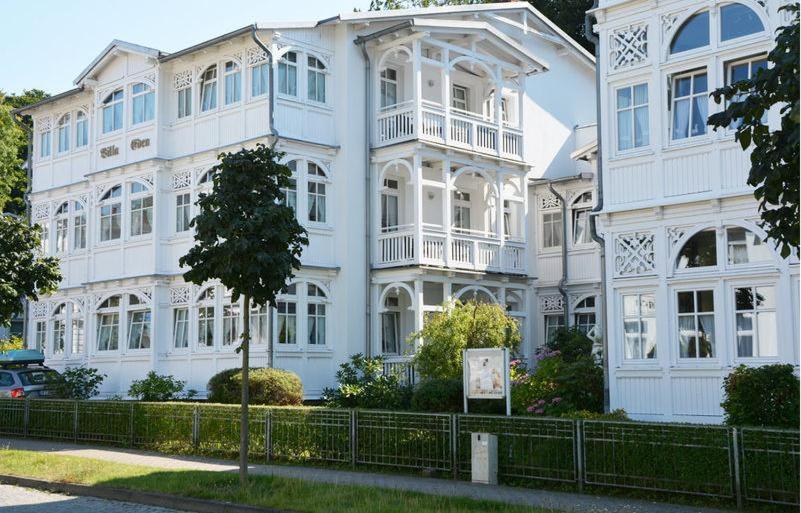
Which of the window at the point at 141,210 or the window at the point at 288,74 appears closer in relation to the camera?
the window at the point at 288,74

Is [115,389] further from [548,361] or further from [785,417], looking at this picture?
[785,417]

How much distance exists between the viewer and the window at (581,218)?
31.2 metres

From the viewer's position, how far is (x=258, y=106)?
91.1 feet

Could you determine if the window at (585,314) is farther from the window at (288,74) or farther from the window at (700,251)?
the window at (700,251)

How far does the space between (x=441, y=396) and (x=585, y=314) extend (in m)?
11.0

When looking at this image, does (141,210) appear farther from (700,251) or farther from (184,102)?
(700,251)

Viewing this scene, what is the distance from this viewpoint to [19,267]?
80.8ft

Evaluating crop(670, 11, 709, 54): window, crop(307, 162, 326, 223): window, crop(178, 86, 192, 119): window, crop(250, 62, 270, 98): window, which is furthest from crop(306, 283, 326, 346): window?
crop(670, 11, 709, 54): window

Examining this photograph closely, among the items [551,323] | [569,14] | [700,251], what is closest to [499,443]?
[700,251]

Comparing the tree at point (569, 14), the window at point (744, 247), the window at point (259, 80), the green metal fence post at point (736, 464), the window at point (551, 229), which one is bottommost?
the green metal fence post at point (736, 464)

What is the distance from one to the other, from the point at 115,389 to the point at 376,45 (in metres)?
12.6

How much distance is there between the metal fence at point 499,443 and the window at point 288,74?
9888 millimetres

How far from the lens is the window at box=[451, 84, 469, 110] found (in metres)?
31.9

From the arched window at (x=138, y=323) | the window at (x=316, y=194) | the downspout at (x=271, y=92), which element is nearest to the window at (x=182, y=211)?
the arched window at (x=138, y=323)
